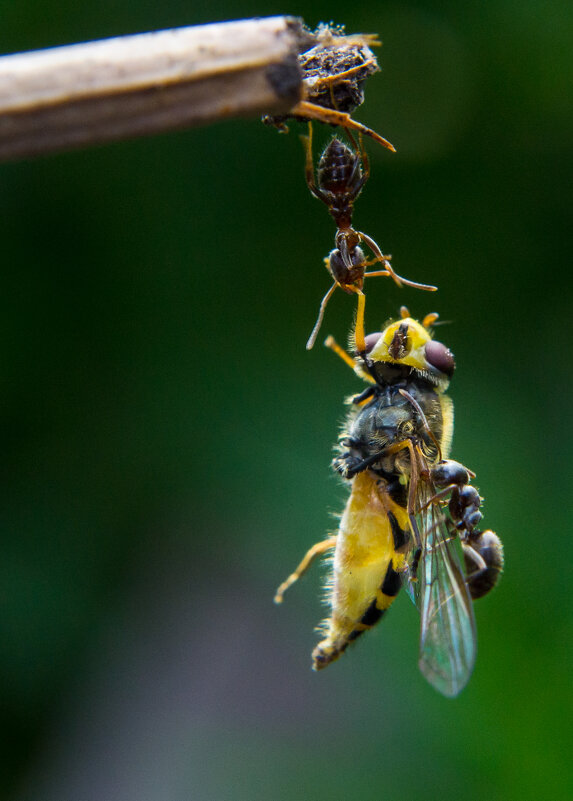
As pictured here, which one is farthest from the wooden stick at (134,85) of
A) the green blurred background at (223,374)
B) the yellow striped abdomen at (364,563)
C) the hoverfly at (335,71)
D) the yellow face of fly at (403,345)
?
the green blurred background at (223,374)

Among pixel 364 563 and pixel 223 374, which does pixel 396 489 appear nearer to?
pixel 364 563

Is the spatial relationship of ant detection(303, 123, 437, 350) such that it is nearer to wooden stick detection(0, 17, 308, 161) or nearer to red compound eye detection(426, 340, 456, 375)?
red compound eye detection(426, 340, 456, 375)

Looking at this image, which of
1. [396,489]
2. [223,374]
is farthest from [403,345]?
[223,374]

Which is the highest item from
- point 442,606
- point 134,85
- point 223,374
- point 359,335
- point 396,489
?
point 223,374

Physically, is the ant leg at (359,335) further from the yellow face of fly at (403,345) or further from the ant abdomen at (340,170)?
the ant abdomen at (340,170)

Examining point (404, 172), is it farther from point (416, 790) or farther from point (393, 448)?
point (416, 790)

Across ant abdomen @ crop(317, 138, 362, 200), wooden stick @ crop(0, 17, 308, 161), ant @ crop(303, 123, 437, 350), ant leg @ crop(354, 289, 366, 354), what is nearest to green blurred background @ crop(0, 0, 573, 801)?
ant leg @ crop(354, 289, 366, 354)

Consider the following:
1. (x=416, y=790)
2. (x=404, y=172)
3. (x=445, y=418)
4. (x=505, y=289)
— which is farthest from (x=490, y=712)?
(x=404, y=172)
